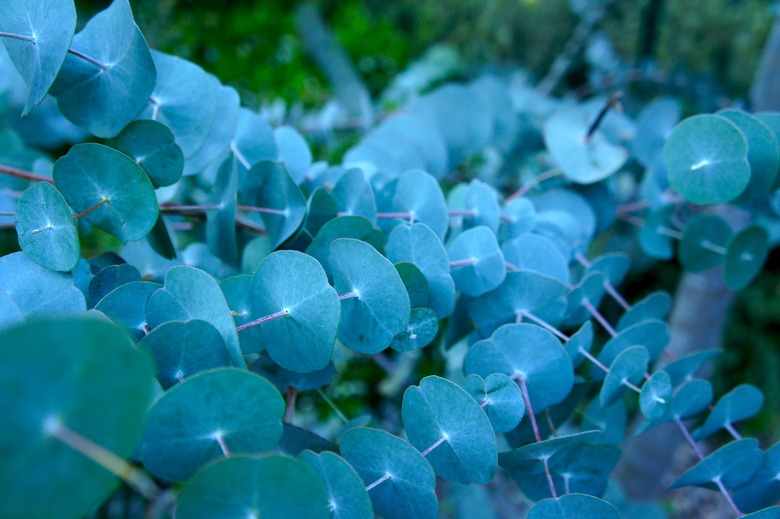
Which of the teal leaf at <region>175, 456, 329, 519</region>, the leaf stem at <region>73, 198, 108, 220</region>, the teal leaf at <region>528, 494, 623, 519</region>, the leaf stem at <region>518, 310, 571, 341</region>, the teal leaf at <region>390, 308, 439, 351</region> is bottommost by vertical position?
the teal leaf at <region>528, 494, 623, 519</region>

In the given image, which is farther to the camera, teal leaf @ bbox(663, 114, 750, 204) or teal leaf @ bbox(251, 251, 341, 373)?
teal leaf @ bbox(663, 114, 750, 204)

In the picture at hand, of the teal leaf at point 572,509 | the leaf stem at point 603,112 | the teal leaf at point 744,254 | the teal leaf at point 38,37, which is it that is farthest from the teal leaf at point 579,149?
the teal leaf at point 38,37

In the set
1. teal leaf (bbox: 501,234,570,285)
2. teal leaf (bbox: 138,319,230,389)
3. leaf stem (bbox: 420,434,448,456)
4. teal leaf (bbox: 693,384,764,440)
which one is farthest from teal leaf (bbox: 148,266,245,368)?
teal leaf (bbox: 693,384,764,440)

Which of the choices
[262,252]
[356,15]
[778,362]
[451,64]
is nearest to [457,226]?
[262,252]

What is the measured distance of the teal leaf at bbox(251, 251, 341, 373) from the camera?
0.82 ft

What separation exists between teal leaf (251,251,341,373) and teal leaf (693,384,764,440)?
0.97 ft

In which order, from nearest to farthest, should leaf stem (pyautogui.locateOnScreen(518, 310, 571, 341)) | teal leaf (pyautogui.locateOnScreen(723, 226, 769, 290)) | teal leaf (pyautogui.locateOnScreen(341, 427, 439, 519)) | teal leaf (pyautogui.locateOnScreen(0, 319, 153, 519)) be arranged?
teal leaf (pyautogui.locateOnScreen(0, 319, 153, 519)) < teal leaf (pyautogui.locateOnScreen(341, 427, 439, 519)) < leaf stem (pyautogui.locateOnScreen(518, 310, 571, 341)) < teal leaf (pyautogui.locateOnScreen(723, 226, 769, 290))

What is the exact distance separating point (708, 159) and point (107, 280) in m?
0.43

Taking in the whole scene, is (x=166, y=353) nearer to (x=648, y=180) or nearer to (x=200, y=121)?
(x=200, y=121)

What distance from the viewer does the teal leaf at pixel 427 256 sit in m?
0.31

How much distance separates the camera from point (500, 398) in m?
0.29

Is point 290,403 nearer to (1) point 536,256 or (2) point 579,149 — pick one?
(1) point 536,256

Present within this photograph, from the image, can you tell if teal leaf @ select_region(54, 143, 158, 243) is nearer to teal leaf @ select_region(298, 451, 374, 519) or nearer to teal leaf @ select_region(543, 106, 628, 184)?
teal leaf @ select_region(298, 451, 374, 519)

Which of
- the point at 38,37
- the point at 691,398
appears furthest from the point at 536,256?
the point at 38,37
